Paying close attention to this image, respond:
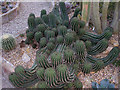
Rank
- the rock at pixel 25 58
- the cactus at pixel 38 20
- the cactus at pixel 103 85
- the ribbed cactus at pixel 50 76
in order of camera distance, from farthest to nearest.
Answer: the cactus at pixel 38 20 → the rock at pixel 25 58 → the cactus at pixel 103 85 → the ribbed cactus at pixel 50 76

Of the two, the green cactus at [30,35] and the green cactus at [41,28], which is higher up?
the green cactus at [41,28]

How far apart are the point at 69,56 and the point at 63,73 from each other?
1.85 ft

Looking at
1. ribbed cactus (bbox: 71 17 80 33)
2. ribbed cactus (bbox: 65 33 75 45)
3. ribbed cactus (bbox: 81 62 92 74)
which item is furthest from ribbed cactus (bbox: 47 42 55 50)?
ribbed cactus (bbox: 81 62 92 74)

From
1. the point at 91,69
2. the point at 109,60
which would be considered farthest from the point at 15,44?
the point at 109,60

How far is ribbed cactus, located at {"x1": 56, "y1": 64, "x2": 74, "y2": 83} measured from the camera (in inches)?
130

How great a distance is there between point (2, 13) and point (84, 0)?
4.92 meters

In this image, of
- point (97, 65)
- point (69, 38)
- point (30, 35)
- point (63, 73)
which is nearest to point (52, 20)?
point (30, 35)

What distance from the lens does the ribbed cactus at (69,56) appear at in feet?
12.3

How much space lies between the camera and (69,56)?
3.76 m

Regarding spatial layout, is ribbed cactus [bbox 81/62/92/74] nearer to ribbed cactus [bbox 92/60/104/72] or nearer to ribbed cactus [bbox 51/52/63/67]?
ribbed cactus [bbox 92/60/104/72]

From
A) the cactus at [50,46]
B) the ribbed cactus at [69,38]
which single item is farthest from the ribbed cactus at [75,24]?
the cactus at [50,46]

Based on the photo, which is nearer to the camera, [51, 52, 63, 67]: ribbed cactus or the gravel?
[51, 52, 63, 67]: ribbed cactus

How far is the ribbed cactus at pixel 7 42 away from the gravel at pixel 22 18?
1.10 m

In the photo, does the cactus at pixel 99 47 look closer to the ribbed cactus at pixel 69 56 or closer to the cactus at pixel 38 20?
the ribbed cactus at pixel 69 56
